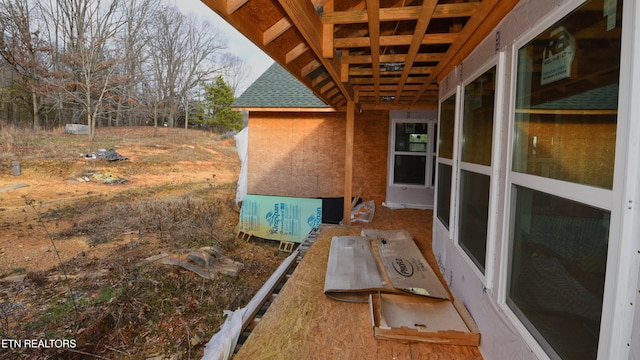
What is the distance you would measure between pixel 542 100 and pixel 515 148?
1.14 feet

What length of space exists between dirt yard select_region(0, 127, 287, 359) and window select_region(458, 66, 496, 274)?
3.54 meters

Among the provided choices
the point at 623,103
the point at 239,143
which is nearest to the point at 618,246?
the point at 623,103

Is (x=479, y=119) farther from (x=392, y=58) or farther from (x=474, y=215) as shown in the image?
(x=392, y=58)

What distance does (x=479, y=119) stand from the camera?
249 cm

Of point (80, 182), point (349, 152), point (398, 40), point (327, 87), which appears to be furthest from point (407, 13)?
point (80, 182)

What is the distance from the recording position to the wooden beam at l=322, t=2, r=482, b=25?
225cm

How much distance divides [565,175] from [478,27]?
1.65 meters

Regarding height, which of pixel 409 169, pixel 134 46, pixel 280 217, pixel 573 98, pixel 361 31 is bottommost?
pixel 280 217

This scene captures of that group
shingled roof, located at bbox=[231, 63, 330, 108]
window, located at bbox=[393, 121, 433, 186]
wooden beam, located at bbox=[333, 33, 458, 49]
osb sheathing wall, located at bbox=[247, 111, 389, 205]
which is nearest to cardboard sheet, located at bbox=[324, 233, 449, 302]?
wooden beam, located at bbox=[333, 33, 458, 49]

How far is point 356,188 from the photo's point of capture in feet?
27.0

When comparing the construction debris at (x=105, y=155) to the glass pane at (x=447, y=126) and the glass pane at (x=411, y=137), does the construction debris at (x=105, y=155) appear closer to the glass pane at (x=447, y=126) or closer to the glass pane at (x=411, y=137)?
the glass pane at (x=411, y=137)

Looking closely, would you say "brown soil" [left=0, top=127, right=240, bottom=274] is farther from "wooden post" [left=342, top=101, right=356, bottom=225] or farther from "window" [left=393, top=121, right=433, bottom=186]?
"window" [left=393, top=121, right=433, bottom=186]

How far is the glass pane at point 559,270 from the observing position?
1.08 metres

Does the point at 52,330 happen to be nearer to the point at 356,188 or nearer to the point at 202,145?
the point at 356,188
